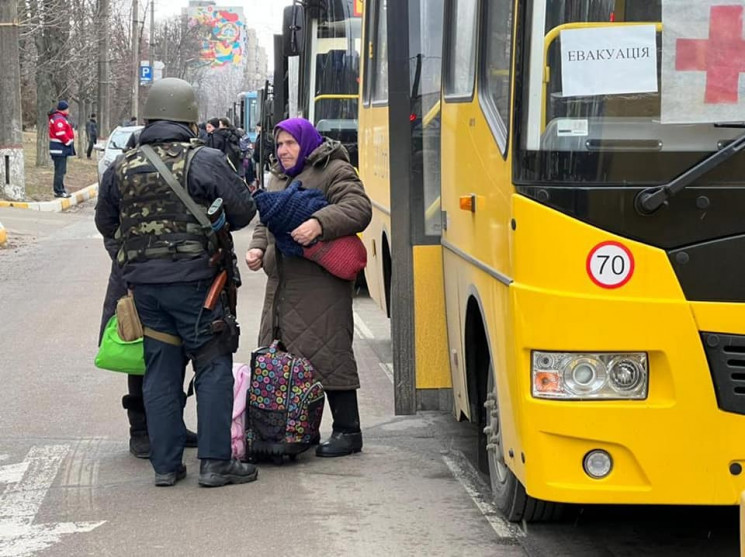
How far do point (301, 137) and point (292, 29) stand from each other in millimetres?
6818

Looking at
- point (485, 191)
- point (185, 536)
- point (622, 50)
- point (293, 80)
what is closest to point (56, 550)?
point (185, 536)

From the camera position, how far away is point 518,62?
441 cm

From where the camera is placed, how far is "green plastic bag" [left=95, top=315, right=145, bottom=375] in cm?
624

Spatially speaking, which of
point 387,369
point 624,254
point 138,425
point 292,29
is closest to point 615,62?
point 624,254

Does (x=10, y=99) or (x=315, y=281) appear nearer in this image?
(x=315, y=281)

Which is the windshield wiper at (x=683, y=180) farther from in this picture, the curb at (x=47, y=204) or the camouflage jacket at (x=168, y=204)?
the curb at (x=47, y=204)

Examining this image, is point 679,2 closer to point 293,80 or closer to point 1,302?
point 1,302

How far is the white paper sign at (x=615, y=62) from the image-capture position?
13.8 feet

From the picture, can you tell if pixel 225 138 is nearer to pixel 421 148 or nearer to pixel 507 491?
pixel 421 148

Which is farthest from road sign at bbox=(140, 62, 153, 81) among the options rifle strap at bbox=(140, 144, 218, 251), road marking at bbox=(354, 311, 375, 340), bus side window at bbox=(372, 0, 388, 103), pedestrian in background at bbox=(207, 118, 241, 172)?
rifle strap at bbox=(140, 144, 218, 251)

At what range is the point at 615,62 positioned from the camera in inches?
166

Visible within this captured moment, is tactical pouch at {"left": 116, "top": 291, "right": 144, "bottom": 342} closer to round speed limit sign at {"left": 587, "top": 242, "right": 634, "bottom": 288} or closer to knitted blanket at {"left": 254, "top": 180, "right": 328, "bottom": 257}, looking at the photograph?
knitted blanket at {"left": 254, "top": 180, "right": 328, "bottom": 257}

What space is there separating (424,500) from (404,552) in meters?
0.77

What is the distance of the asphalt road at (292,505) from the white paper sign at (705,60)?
185 cm
